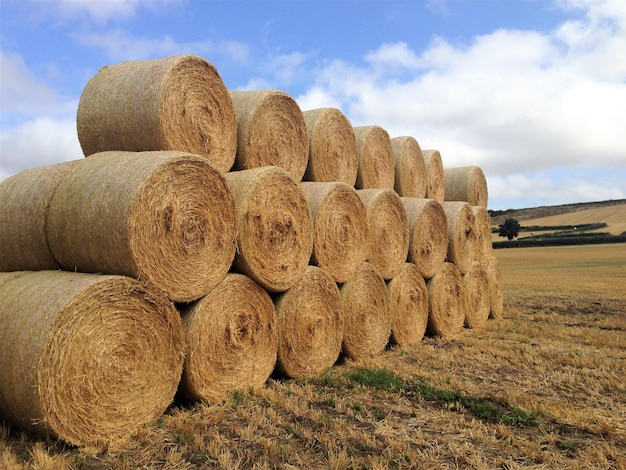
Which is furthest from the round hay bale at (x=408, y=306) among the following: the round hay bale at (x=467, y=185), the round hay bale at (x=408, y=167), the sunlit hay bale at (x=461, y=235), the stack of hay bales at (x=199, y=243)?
the round hay bale at (x=467, y=185)

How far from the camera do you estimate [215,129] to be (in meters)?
6.06

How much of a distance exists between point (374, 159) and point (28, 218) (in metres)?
5.35

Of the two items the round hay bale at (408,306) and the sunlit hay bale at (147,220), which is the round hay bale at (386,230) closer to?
the round hay bale at (408,306)

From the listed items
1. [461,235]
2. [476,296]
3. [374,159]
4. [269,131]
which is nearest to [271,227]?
[269,131]

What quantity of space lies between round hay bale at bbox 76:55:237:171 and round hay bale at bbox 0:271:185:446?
1.64 metres

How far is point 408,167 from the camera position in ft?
32.7

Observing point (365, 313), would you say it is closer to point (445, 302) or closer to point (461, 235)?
point (445, 302)

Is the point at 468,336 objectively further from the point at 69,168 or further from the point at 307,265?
the point at 69,168

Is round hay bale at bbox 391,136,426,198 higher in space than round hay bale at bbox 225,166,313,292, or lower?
higher

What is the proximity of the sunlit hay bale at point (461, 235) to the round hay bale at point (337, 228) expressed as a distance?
2.95 m

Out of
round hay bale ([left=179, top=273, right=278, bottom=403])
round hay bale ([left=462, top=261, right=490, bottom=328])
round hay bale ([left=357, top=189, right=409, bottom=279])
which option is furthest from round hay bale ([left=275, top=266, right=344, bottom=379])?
round hay bale ([left=462, top=261, right=490, bottom=328])

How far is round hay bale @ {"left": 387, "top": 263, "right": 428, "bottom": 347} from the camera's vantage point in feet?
Result: 27.3

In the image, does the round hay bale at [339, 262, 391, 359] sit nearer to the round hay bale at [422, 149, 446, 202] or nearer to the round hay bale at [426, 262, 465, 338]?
the round hay bale at [426, 262, 465, 338]

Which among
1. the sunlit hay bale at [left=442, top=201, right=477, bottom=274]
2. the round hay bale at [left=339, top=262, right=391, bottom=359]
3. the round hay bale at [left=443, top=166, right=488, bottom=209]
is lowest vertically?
the round hay bale at [left=339, top=262, right=391, bottom=359]
